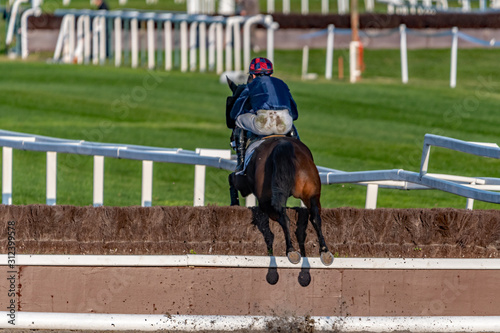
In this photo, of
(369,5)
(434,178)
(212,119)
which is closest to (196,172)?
(434,178)

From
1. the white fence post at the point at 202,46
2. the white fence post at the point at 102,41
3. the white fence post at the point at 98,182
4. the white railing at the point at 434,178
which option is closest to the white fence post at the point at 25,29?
the white fence post at the point at 102,41

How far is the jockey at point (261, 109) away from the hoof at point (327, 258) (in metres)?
1.18

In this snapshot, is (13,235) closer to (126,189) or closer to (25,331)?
(25,331)

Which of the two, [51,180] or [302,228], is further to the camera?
[51,180]

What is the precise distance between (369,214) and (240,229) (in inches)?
33.6

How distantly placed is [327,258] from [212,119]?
9531 millimetres

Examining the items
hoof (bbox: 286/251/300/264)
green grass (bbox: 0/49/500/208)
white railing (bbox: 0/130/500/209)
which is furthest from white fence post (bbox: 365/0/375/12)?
hoof (bbox: 286/251/300/264)

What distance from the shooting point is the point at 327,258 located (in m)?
5.95

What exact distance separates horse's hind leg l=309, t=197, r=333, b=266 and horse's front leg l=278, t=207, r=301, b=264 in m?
0.16

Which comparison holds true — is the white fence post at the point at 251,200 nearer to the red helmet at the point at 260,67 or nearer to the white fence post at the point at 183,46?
the red helmet at the point at 260,67

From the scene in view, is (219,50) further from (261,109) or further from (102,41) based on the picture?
(261,109)

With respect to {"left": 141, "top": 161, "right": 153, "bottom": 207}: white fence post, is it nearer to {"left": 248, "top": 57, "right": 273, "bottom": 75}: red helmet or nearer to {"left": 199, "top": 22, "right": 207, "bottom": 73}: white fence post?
{"left": 248, "top": 57, "right": 273, "bottom": 75}: red helmet

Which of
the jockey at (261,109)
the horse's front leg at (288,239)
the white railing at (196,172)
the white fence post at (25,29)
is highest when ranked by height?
the white fence post at (25,29)

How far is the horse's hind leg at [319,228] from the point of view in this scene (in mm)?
5957
